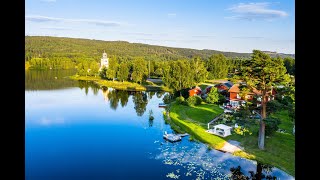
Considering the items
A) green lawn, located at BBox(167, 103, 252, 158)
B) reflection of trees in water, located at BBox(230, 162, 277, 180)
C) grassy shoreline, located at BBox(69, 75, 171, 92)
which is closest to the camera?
reflection of trees in water, located at BBox(230, 162, 277, 180)

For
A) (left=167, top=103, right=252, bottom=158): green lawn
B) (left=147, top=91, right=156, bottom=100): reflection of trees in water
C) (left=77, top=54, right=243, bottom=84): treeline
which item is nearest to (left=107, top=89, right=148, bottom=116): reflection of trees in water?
(left=147, top=91, right=156, bottom=100): reflection of trees in water

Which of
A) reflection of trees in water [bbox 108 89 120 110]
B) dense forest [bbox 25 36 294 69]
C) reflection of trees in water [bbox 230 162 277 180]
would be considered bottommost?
reflection of trees in water [bbox 230 162 277 180]

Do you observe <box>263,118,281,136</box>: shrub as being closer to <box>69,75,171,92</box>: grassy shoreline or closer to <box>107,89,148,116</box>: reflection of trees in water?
<box>107,89,148,116</box>: reflection of trees in water

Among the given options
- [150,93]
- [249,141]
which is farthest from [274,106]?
[150,93]

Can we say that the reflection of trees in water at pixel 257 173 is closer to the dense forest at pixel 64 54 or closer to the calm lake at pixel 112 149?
the calm lake at pixel 112 149

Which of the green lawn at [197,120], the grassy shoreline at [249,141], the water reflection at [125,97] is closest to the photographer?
the grassy shoreline at [249,141]

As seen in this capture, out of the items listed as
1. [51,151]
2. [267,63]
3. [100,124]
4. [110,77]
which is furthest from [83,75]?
[267,63]

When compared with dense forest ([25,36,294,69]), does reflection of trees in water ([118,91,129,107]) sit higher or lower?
lower

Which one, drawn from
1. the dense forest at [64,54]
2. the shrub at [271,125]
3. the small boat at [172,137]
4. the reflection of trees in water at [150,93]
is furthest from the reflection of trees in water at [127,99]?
the dense forest at [64,54]
